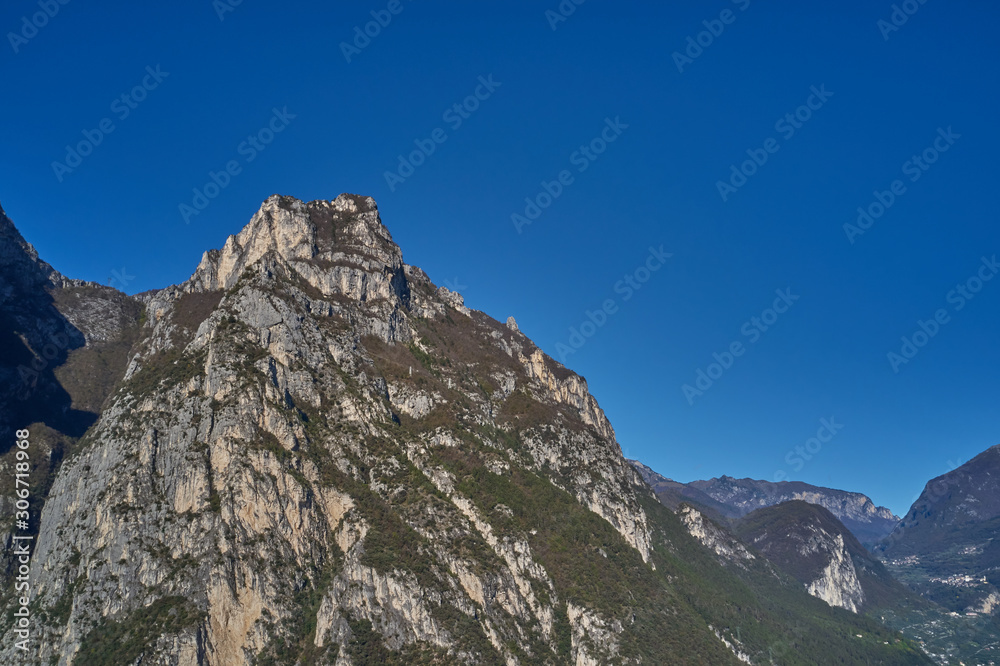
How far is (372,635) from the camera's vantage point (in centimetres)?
16475

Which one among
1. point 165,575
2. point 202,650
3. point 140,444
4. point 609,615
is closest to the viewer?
point 202,650

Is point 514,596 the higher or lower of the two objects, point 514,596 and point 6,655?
the higher

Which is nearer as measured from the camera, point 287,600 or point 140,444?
point 287,600

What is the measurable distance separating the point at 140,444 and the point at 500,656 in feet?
344

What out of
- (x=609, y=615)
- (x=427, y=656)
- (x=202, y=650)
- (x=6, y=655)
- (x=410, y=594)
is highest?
(x=609, y=615)

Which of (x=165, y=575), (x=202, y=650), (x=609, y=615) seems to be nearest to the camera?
(x=202, y=650)

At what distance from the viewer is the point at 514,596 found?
190 meters

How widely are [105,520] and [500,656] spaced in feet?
328

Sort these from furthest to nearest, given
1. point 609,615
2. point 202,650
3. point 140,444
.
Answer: point 609,615 → point 140,444 → point 202,650

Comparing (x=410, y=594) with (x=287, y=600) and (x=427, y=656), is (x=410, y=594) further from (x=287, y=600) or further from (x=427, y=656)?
(x=287, y=600)

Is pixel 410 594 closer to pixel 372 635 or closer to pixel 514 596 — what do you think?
pixel 372 635

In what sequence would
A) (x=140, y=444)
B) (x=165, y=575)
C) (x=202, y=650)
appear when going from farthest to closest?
(x=140, y=444) < (x=165, y=575) < (x=202, y=650)

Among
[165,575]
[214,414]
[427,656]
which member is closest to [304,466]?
[214,414]

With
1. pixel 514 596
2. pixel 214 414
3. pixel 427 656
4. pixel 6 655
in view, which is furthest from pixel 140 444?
pixel 514 596
